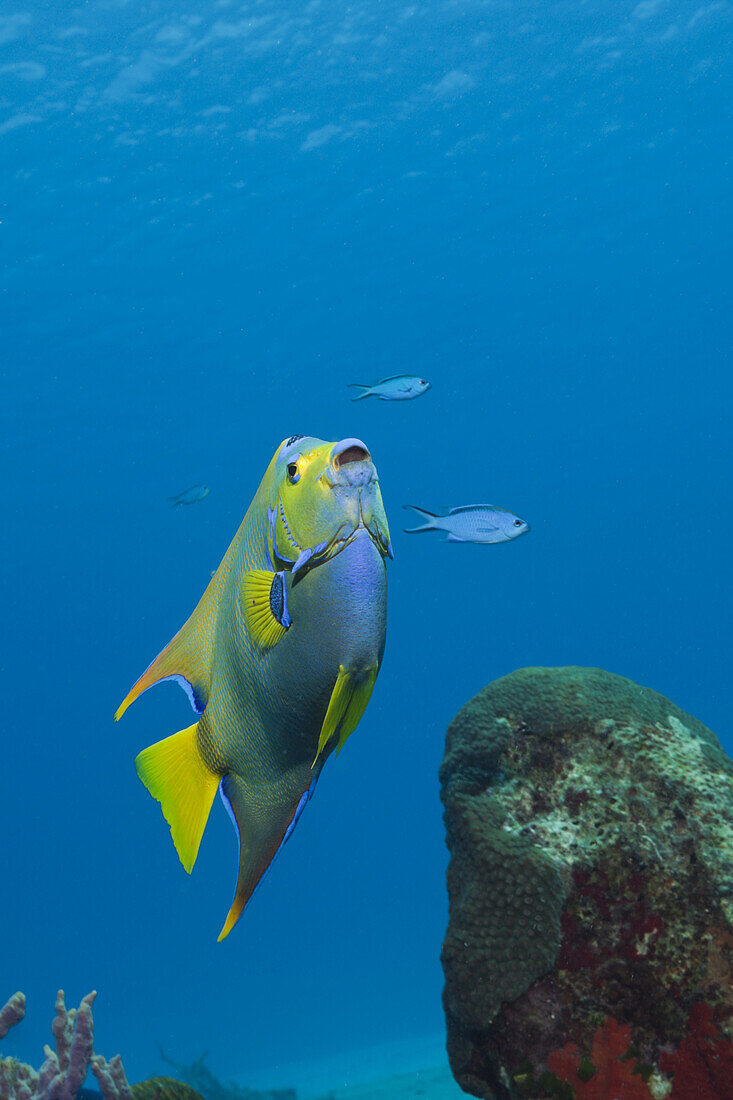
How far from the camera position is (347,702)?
836 mm

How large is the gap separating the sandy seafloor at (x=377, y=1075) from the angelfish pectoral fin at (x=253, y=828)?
37.4 ft

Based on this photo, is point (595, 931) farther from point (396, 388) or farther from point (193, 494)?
point (193, 494)

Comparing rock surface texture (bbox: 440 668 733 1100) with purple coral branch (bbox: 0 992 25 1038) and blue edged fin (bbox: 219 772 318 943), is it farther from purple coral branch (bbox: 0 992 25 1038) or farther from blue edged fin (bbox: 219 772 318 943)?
purple coral branch (bbox: 0 992 25 1038)

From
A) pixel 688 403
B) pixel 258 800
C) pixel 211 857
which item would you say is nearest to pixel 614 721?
pixel 258 800

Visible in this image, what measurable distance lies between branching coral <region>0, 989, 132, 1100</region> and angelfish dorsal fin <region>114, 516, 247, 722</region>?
11.0 ft

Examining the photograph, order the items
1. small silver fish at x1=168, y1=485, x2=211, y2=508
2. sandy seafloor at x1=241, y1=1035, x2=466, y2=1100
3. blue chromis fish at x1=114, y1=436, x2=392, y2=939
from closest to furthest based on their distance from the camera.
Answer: blue chromis fish at x1=114, y1=436, x2=392, y2=939 → small silver fish at x1=168, y1=485, x2=211, y2=508 → sandy seafloor at x1=241, y1=1035, x2=466, y2=1100

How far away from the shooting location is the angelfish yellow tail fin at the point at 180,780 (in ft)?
3.43

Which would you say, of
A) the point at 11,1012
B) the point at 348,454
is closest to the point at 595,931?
the point at 348,454

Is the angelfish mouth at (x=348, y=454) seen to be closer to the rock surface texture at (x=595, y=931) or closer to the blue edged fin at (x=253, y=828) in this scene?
the blue edged fin at (x=253, y=828)

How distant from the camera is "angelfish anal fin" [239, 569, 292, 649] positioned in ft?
2.85

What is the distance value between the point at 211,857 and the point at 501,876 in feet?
269

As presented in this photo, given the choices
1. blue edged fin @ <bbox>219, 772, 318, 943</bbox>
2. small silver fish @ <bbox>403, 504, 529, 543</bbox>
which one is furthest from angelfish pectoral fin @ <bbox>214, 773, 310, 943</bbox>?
small silver fish @ <bbox>403, 504, 529, 543</bbox>

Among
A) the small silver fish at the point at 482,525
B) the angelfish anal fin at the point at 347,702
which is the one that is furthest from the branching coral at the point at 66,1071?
the angelfish anal fin at the point at 347,702

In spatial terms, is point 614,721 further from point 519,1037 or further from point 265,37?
point 265,37
